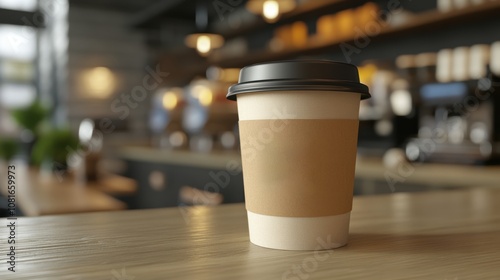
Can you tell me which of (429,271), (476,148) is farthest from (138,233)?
(476,148)

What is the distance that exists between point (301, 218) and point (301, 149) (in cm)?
7

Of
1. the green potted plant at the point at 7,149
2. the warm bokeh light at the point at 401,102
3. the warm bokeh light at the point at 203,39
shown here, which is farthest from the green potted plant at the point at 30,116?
the warm bokeh light at the point at 401,102

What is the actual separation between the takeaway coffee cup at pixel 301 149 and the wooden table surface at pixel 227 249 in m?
0.02

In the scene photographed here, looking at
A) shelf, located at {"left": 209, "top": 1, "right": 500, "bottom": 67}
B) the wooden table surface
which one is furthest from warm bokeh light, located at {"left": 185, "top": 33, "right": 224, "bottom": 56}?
the wooden table surface

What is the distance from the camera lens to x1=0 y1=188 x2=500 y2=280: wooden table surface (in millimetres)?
428

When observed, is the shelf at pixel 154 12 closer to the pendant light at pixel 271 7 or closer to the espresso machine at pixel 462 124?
the pendant light at pixel 271 7

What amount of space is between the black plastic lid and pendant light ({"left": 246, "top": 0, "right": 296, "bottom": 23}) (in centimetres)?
344

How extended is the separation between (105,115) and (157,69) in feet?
4.47

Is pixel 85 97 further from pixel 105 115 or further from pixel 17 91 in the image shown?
pixel 17 91

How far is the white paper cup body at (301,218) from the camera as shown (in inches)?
20.3

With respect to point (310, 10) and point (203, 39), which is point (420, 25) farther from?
point (203, 39)

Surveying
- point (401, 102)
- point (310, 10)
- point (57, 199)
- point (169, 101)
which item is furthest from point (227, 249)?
point (169, 101)

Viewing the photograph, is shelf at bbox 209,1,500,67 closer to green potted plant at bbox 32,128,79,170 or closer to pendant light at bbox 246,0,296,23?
pendant light at bbox 246,0,296,23

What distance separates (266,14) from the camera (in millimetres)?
3881
